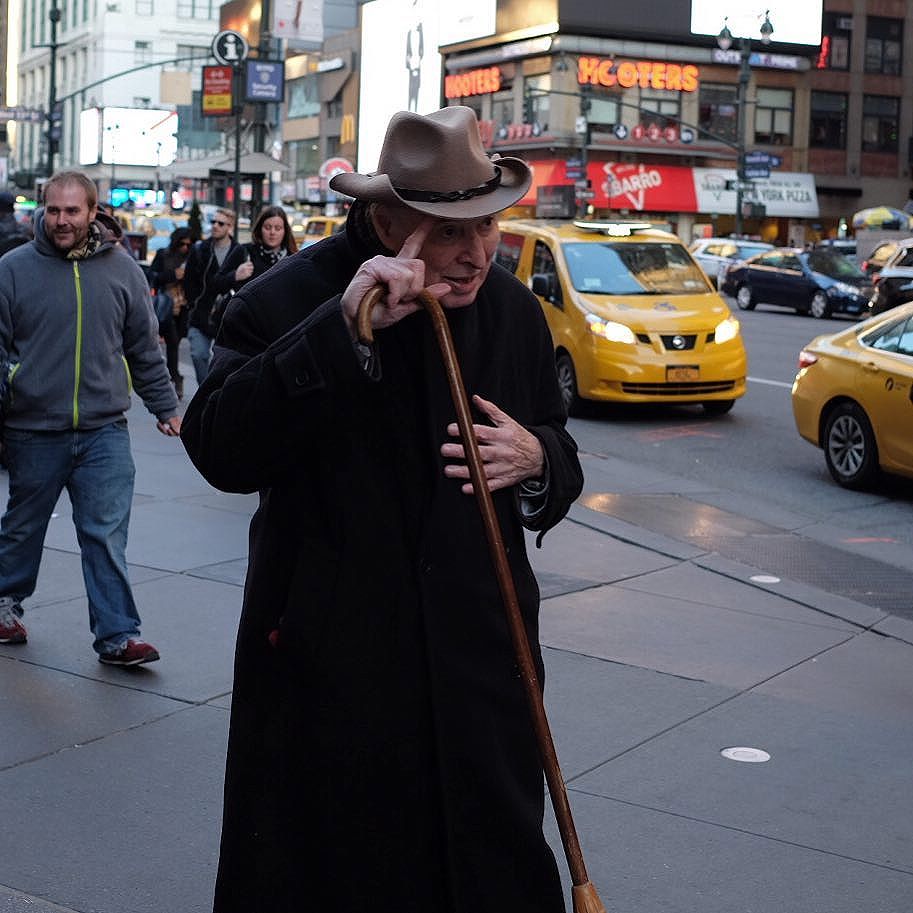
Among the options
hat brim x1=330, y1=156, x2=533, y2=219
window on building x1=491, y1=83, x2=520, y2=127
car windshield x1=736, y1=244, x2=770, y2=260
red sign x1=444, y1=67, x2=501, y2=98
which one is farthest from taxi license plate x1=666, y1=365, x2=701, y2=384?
red sign x1=444, y1=67, x2=501, y2=98

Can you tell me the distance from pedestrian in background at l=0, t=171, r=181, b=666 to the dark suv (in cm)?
2285

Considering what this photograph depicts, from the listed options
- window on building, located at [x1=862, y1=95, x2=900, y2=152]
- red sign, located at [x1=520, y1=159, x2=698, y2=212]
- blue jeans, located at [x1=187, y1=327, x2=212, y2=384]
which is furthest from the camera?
window on building, located at [x1=862, y1=95, x2=900, y2=152]

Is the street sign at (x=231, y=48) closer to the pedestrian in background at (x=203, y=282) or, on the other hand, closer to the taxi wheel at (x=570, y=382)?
the taxi wheel at (x=570, y=382)

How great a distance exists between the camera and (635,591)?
795 centimetres

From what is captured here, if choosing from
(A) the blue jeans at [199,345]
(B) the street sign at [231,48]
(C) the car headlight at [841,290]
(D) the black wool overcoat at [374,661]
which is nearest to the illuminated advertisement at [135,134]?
(C) the car headlight at [841,290]

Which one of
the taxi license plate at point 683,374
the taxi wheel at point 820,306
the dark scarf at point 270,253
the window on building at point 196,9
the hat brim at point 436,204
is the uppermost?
A: the window on building at point 196,9

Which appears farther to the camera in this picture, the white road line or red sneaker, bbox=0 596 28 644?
the white road line

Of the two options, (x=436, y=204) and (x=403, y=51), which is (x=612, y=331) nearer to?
(x=436, y=204)

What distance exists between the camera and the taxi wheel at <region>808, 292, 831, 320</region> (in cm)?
3212

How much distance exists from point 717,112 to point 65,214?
199ft

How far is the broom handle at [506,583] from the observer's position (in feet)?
8.85

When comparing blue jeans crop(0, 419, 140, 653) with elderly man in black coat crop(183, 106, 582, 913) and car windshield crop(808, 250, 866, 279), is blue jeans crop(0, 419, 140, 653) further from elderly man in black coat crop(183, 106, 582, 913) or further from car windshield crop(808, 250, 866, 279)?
car windshield crop(808, 250, 866, 279)

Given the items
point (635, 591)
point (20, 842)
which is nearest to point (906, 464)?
point (635, 591)

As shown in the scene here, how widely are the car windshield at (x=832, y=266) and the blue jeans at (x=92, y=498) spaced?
28.1 meters
